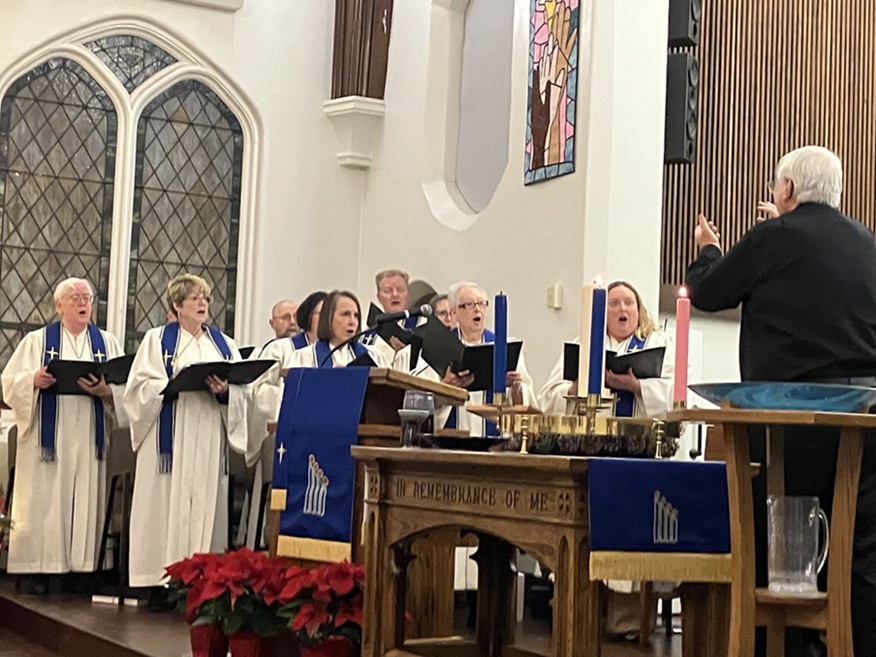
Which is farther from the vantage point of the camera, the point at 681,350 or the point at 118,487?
the point at 118,487

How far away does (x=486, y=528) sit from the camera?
4.14 metres

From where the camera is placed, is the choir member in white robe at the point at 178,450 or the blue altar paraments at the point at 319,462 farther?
the choir member in white robe at the point at 178,450

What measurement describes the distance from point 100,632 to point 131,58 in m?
6.77

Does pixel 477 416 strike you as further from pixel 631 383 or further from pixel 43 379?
pixel 43 379

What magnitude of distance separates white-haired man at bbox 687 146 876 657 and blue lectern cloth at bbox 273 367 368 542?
159 centimetres

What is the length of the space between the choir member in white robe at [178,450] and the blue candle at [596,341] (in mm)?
4097

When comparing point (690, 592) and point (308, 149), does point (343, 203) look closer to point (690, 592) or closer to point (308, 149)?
point (308, 149)

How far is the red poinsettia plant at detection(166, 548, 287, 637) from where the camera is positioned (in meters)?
5.24

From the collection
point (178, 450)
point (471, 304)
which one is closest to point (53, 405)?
point (178, 450)

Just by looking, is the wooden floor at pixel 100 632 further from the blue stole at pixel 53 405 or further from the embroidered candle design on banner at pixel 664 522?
the embroidered candle design on banner at pixel 664 522

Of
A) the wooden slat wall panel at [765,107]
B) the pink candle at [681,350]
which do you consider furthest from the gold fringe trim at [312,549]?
the wooden slat wall panel at [765,107]

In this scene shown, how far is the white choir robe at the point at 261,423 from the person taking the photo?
822 centimetres

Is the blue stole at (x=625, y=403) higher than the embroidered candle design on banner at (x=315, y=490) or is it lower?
higher

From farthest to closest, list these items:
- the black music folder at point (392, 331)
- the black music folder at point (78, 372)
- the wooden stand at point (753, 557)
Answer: the black music folder at point (78, 372) < the black music folder at point (392, 331) < the wooden stand at point (753, 557)
